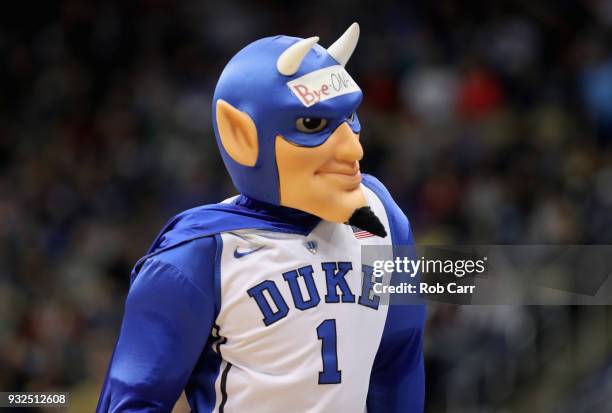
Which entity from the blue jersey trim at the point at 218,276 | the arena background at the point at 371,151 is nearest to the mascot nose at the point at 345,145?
the blue jersey trim at the point at 218,276

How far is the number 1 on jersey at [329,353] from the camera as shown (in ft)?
7.33

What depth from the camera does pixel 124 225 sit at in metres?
6.43

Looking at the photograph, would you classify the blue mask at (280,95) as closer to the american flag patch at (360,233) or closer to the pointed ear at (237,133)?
the pointed ear at (237,133)

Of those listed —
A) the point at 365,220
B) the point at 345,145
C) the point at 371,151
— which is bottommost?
the point at 365,220

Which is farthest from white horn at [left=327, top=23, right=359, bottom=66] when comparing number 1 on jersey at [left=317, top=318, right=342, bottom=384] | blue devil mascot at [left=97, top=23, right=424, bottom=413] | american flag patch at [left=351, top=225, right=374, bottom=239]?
number 1 on jersey at [left=317, top=318, right=342, bottom=384]

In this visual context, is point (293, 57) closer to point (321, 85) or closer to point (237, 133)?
point (321, 85)

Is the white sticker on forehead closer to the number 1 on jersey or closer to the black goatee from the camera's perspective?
the black goatee

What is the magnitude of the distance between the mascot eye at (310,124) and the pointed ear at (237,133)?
3.4 inches

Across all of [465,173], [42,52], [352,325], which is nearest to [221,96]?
[352,325]

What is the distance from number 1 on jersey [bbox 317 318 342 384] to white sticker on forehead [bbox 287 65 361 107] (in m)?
0.43

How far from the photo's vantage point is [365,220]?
2264 millimetres

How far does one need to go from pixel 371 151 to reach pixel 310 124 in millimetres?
4003

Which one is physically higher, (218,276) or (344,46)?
(344,46)

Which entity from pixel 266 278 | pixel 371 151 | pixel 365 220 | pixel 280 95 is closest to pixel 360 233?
pixel 365 220
